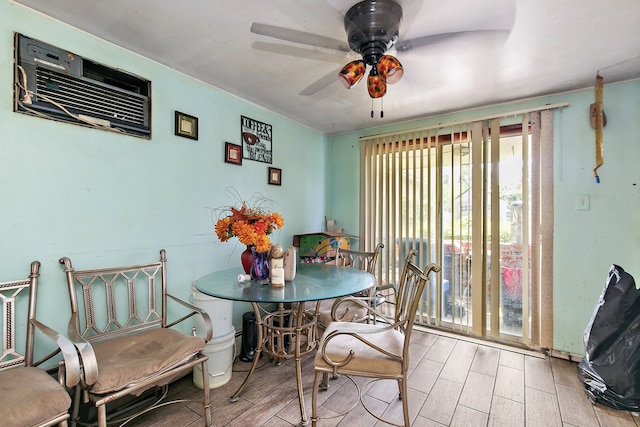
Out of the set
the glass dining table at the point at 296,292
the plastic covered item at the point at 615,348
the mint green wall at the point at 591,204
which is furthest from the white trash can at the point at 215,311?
the mint green wall at the point at 591,204

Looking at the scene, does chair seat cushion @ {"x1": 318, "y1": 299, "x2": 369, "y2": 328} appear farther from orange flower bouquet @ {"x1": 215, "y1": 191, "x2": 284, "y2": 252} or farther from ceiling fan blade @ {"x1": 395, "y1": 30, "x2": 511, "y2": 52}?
ceiling fan blade @ {"x1": 395, "y1": 30, "x2": 511, "y2": 52}

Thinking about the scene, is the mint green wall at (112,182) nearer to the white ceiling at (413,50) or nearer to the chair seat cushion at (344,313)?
the white ceiling at (413,50)

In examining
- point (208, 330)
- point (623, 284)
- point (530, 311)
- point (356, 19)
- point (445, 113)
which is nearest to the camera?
point (356, 19)

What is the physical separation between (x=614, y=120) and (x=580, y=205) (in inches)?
29.2

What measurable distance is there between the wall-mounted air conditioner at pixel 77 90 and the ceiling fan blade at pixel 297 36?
A: 1.03m

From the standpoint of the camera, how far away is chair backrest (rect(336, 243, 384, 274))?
2643 millimetres

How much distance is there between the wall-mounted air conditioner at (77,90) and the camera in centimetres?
151

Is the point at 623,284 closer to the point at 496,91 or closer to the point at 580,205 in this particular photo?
the point at 580,205

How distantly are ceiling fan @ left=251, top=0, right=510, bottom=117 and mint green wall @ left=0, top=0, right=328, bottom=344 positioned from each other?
115 centimetres

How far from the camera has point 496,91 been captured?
8.24 feet

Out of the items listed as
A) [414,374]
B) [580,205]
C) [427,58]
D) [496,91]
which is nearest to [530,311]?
[580,205]

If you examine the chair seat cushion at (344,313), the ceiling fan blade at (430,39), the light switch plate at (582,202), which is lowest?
the chair seat cushion at (344,313)

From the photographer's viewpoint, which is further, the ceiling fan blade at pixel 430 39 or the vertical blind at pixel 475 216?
the vertical blind at pixel 475 216

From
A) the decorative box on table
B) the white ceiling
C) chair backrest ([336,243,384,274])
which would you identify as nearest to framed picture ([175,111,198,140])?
the white ceiling
